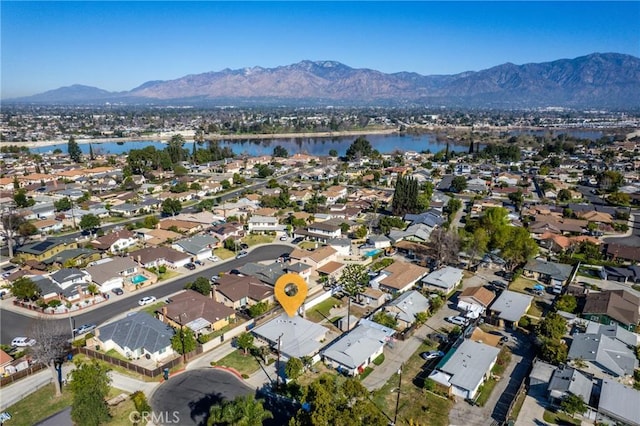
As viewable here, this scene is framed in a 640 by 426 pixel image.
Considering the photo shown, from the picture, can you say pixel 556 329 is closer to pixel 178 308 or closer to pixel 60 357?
pixel 178 308

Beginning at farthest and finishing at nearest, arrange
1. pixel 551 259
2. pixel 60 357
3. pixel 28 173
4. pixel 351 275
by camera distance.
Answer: pixel 28 173 < pixel 551 259 < pixel 351 275 < pixel 60 357

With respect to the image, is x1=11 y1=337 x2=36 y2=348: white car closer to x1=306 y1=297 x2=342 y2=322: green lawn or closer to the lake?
Result: x1=306 y1=297 x2=342 y2=322: green lawn

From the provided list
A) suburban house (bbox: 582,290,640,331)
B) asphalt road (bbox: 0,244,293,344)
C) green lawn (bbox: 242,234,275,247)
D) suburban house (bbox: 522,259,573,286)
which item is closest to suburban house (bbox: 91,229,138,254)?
asphalt road (bbox: 0,244,293,344)

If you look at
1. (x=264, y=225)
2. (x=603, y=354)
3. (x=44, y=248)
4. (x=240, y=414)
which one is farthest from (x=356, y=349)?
(x=44, y=248)

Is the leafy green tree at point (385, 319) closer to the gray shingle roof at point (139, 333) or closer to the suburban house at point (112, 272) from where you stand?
the gray shingle roof at point (139, 333)

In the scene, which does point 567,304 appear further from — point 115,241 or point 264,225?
point 115,241

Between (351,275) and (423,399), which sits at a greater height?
(351,275)

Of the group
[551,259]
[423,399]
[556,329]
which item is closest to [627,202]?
[551,259]

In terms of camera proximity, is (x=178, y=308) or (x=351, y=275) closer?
(x=178, y=308)
